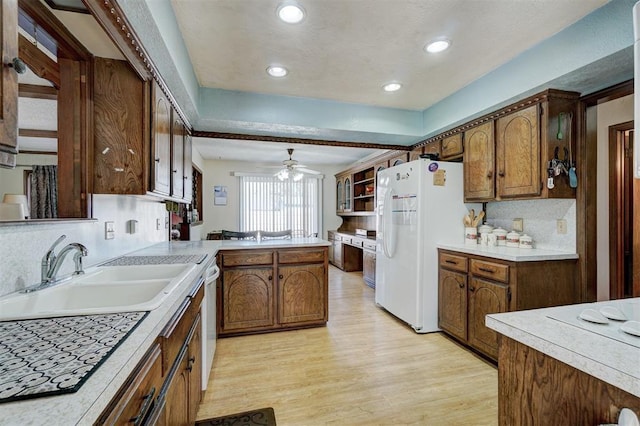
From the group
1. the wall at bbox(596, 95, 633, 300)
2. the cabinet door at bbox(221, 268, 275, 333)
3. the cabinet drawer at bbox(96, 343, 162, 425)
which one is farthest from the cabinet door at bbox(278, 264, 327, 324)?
the wall at bbox(596, 95, 633, 300)

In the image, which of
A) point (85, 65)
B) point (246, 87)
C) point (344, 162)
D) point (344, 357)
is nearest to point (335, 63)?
point (246, 87)

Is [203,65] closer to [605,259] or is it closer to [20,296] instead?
[20,296]

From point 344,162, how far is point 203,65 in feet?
14.6

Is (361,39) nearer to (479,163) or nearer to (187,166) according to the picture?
(479,163)

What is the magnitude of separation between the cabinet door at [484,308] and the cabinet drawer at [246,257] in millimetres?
1877

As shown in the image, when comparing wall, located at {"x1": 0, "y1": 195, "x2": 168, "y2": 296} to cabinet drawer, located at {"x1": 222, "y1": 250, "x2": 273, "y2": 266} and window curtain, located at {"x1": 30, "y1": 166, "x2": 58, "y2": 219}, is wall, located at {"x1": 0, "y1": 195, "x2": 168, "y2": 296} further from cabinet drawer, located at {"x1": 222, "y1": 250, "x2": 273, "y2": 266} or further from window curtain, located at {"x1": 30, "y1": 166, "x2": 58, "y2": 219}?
cabinet drawer, located at {"x1": 222, "y1": 250, "x2": 273, "y2": 266}

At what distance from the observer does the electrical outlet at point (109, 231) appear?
1.79 meters

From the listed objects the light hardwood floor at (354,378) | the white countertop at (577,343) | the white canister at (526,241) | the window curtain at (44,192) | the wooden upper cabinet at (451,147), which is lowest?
the light hardwood floor at (354,378)

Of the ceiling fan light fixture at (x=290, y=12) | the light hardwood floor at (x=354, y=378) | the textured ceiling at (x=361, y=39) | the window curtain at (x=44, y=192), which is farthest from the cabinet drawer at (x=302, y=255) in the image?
the ceiling fan light fixture at (x=290, y=12)

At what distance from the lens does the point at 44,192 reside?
1.35m

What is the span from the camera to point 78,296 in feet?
4.29

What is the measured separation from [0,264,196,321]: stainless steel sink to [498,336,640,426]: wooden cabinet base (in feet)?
3.88

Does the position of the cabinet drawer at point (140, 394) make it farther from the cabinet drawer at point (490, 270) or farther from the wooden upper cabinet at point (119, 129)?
the cabinet drawer at point (490, 270)

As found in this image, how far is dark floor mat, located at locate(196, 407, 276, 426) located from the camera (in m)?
1.67
